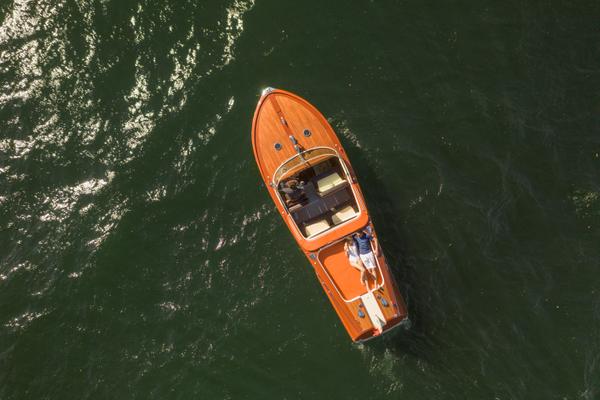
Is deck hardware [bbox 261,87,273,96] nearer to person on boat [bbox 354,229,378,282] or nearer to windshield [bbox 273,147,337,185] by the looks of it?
windshield [bbox 273,147,337,185]

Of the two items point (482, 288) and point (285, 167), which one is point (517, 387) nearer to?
point (482, 288)

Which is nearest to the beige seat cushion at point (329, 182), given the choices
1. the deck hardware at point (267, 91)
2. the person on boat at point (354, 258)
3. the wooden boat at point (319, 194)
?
the wooden boat at point (319, 194)

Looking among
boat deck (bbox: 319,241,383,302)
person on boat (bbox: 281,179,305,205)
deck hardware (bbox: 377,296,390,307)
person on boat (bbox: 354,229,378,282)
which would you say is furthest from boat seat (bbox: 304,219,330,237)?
deck hardware (bbox: 377,296,390,307)

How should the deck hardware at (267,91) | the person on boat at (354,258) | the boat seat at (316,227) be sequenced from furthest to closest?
the deck hardware at (267,91)
the boat seat at (316,227)
the person on boat at (354,258)

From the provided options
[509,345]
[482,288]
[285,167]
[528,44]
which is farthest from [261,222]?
[528,44]

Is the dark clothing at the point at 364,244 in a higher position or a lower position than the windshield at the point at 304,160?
lower

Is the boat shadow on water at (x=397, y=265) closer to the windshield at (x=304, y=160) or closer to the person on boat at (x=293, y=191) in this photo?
the windshield at (x=304, y=160)
